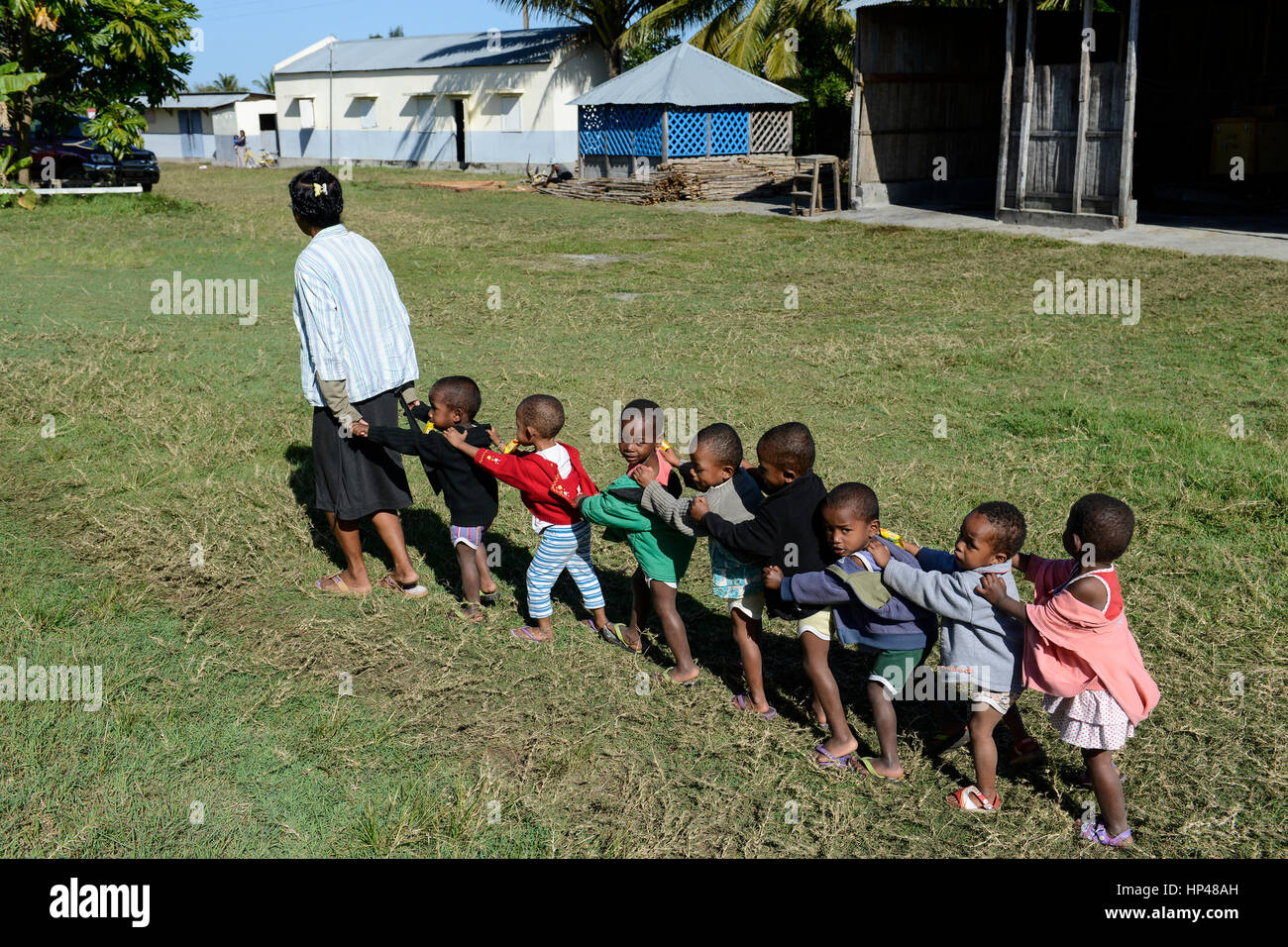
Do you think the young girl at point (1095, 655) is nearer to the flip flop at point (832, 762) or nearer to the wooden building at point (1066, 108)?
the flip flop at point (832, 762)

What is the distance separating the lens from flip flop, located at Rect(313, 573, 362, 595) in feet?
17.8

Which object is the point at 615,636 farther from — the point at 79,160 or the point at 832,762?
the point at 79,160

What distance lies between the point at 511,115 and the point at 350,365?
37.3m

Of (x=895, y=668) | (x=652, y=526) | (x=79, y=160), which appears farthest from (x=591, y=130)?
(x=895, y=668)

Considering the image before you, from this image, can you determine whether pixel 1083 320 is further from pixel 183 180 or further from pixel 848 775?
pixel 183 180

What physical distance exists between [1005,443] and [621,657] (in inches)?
143

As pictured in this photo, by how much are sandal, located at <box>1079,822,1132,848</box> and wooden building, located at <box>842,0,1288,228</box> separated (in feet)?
49.7

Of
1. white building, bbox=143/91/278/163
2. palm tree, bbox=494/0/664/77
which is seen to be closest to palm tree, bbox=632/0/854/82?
palm tree, bbox=494/0/664/77

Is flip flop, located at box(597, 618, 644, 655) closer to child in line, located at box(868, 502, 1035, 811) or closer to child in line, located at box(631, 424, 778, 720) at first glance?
child in line, located at box(631, 424, 778, 720)

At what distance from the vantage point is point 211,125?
54406 millimetres

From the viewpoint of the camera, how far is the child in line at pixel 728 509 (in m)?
4.08

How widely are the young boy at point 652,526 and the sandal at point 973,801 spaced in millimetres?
1225

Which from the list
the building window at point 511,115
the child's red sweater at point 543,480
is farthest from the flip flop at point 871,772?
the building window at point 511,115

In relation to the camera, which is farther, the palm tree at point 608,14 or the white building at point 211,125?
the white building at point 211,125
